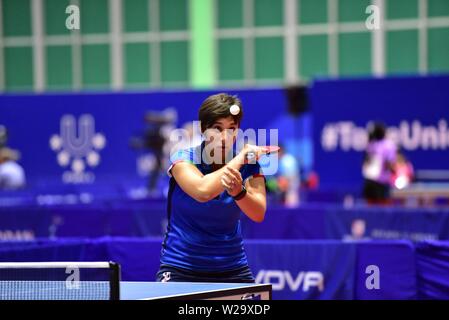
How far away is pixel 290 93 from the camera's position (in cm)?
1616

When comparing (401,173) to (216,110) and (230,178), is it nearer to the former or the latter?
(216,110)

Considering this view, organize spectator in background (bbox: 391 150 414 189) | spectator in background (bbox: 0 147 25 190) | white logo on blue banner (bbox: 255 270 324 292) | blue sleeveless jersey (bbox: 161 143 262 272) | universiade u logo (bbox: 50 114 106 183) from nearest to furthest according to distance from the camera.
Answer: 1. blue sleeveless jersey (bbox: 161 143 262 272)
2. white logo on blue banner (bbox: 255 270 324 292)
3. spectator in background (bbox: 391 150 414 189)
4. spectator in background (bbox: 0 147 25 190)
5. universiade u logo (bbox: 50 114 106 183)

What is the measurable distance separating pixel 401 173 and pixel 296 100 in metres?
3.83

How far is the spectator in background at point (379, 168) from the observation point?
12.5 metres

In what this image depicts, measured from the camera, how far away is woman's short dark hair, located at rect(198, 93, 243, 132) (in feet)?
13.3

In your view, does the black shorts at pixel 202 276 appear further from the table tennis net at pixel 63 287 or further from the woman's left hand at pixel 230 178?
the woman's left hand at pixel 230 178

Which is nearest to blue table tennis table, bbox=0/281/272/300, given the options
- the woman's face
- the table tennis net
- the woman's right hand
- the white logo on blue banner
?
the table tennis net

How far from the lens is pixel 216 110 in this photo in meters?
4.07

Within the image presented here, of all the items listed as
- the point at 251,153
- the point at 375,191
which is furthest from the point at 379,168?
the point at 251,153

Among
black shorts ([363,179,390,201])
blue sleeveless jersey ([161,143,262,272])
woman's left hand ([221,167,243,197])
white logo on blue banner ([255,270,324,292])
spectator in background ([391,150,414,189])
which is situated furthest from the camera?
spectator in background ([391,150,414,189])

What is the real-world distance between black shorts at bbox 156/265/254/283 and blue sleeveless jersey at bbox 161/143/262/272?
0.02 meters

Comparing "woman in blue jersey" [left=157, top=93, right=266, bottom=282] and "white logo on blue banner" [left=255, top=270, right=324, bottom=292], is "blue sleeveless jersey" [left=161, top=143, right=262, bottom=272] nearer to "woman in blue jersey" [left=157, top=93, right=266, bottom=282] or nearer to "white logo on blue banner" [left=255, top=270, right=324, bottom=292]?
"woman in blue jersey" [left=157, top=93, right=266, bottom=282]

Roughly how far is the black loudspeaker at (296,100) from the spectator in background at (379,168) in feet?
11.5

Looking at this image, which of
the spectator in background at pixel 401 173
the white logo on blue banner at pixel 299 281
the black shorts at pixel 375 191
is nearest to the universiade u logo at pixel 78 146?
the spectator in background at pixel 401 173
